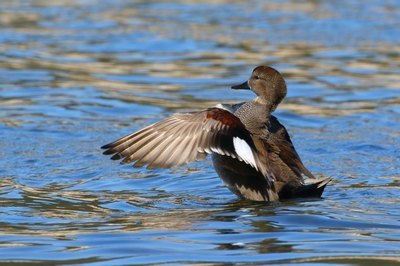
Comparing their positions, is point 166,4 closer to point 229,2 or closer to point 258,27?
point 229,2

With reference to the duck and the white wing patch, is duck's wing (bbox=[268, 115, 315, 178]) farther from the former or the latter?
the white wing patch

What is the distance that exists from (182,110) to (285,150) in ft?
13.4

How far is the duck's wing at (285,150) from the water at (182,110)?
0.81 feet

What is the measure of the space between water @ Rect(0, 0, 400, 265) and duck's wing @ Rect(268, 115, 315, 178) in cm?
25

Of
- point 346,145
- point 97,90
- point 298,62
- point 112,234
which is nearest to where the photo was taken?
point 112,234

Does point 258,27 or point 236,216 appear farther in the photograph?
point 258,27

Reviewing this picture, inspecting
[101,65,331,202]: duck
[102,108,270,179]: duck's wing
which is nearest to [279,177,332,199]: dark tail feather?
[101,65,331,202]: duck

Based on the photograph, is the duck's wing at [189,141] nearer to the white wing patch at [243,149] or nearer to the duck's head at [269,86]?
the white wing patch at [243,149]

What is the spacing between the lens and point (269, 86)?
7.70 m

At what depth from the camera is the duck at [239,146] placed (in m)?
7.05

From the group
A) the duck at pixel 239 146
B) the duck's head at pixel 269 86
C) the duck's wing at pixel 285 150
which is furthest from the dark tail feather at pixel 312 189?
the duck's head at pixel 269 86

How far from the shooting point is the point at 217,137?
7.11 metres

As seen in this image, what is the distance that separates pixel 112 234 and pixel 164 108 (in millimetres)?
5607

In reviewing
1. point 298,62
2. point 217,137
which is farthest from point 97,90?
point 217,137
